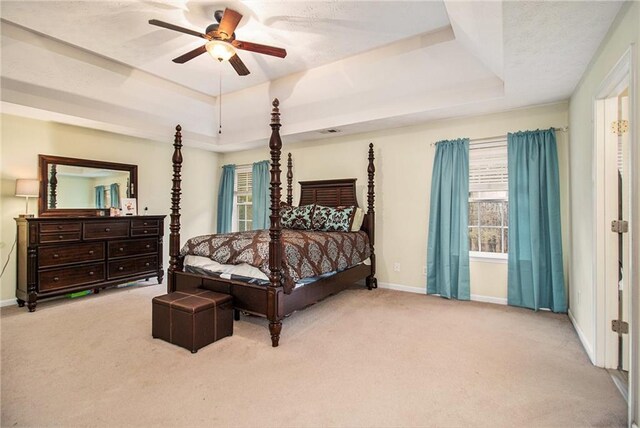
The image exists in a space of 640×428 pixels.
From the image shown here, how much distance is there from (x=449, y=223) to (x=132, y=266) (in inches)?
180

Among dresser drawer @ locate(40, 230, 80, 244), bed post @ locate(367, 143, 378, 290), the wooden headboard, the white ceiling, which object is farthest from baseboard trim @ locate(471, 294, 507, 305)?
dresser drawer @ locate(40, 230, 80, 244)

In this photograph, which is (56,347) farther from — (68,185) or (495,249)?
(495,249)

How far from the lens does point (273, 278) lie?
2768mm

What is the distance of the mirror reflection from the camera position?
167 inches

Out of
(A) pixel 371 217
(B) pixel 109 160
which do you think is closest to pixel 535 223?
(A) pixel 371 217

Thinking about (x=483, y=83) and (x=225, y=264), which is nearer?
(x=225, y=264)

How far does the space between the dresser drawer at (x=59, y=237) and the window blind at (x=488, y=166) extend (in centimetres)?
520

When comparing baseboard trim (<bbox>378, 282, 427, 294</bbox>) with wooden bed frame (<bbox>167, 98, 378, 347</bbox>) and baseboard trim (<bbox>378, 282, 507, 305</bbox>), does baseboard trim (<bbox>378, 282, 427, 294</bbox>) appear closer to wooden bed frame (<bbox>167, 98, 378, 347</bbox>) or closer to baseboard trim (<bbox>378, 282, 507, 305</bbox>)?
baseboard trim (<bbox>378, 282, 507, 305</bbox>)

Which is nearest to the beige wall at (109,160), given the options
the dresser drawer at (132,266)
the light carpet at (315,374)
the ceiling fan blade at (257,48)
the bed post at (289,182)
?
the dresser drawer at (132,266)

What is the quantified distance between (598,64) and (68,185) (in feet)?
19.7

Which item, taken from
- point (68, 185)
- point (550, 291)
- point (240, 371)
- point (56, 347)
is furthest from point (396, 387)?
point (68, 185)

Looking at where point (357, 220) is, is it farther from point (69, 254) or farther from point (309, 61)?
point (69, 254)

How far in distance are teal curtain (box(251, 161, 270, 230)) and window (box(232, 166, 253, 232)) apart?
44 cm

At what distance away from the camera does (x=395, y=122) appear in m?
4.36
